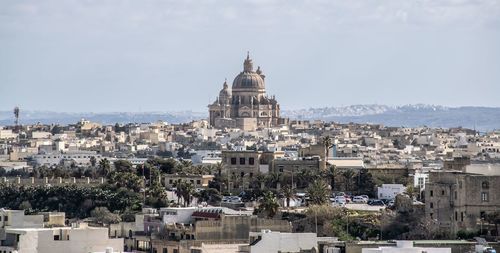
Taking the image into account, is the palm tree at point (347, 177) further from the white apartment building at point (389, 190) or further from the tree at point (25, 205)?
the tree at point (25, 205)

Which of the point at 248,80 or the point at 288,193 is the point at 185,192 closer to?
the point at 288,193

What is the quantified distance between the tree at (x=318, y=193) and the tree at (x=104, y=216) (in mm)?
7909

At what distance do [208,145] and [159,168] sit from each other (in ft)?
127

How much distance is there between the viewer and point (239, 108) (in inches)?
6806

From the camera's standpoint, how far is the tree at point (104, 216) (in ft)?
247

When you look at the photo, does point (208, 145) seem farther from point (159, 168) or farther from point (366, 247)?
point (366, 247)

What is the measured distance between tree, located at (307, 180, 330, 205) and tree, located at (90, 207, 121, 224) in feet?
25.9

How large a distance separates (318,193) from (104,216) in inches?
353

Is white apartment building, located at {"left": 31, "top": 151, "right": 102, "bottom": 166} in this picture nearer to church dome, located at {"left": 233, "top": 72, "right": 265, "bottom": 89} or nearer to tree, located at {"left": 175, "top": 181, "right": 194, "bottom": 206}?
tree, located at {"left": 175, "top": 181, "right": 194, "bottom": 206}

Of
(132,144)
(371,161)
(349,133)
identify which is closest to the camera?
(371,161)

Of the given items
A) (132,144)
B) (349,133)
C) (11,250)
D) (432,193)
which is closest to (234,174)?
(432,193)

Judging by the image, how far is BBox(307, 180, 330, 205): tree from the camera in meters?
81.6

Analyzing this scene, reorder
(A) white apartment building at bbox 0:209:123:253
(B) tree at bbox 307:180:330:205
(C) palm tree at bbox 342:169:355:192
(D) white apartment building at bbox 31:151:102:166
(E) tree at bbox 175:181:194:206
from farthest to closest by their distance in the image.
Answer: (D) white apartment building at bbox 31:151:102:166
(C) palm tree at bbox 342:169:355:192
(E) tree at bbox 175:181:194:206
(B) tree at bbox 307:180:330:205
(A) white apartment building at bbox 0:209:123:253

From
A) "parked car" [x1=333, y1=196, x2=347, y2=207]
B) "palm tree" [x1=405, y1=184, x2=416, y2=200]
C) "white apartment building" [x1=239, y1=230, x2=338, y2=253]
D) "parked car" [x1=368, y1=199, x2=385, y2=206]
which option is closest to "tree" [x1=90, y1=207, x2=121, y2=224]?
"parked car" [x1=333, y1=196, x2=347, y2=207]
